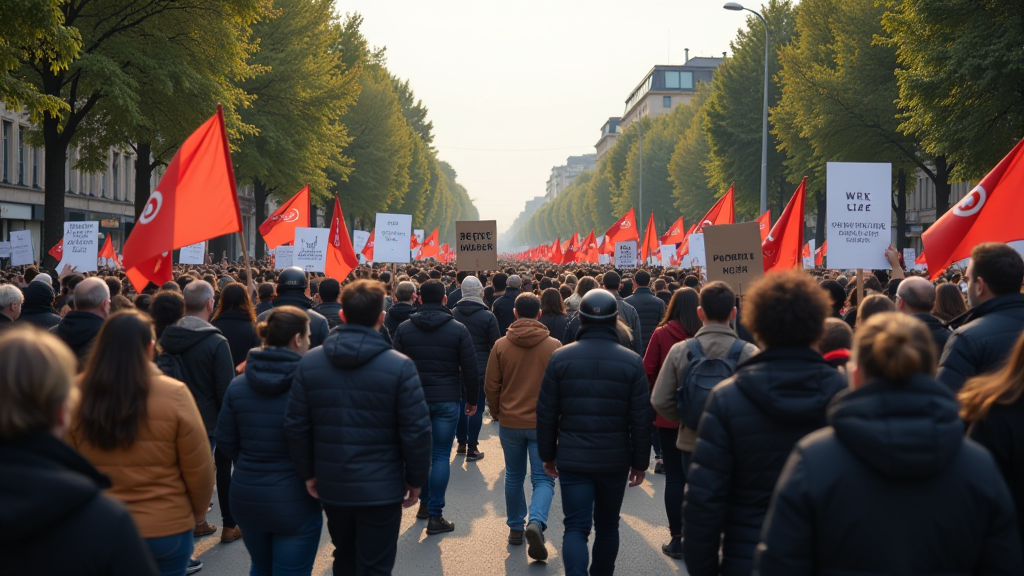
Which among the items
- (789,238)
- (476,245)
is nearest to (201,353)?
(789,238)

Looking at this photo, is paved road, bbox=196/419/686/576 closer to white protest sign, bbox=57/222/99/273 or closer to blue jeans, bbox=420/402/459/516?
blue jeans, bbox=420/402/459/516

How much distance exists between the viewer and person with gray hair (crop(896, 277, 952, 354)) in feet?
18.8

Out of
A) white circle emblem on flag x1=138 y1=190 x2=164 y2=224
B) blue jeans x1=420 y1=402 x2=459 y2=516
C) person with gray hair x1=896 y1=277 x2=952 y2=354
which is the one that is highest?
white circle emblem on flag x1=138 y1=190 x2=164 y2=224

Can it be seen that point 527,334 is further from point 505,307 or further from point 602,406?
point 505,307

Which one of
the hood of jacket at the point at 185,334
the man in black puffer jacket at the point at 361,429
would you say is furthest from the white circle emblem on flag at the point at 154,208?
the man in black puffer jacket at the point at 361,429

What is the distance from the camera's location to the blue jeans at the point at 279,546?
4590mm

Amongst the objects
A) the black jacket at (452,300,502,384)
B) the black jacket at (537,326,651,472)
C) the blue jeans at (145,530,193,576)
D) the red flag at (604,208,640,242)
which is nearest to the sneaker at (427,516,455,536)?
the black jacket at (452,300,502,384)

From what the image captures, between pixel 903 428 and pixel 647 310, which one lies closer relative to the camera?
pixel 903 428

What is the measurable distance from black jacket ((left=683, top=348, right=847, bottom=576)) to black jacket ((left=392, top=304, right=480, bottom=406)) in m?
3.96

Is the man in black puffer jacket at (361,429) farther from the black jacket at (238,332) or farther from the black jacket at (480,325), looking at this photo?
the black jacket at (480,325)

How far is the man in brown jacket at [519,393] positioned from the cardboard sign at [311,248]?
8.56 m

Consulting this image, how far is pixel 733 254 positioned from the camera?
28.4 feet

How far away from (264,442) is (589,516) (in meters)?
1.89

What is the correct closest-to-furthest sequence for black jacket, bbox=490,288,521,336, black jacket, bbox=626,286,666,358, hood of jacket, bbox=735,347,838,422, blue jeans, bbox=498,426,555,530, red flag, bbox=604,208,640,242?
hood of jacket, bbox=735,347,838,422 < blue jeans, bbox=498,426,555,530 < black jacket, bbox=626,286,666,358 < black jacket, bbox=490,288,521,336 < red flag, bbox=604,208,640,242
